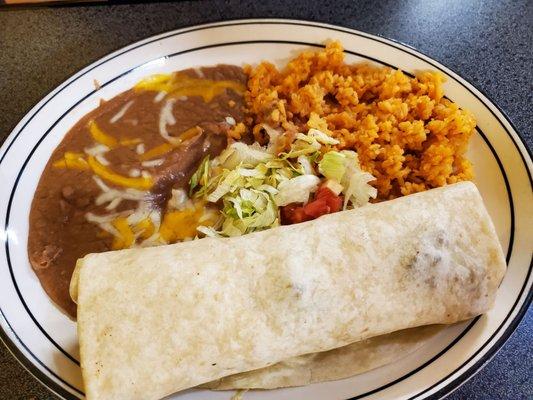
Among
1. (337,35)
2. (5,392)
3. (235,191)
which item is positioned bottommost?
(5,392)

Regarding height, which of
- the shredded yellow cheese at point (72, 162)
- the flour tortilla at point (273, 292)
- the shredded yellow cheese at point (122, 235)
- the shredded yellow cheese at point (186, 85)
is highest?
the shredded yellow cheese at point (186, 85)

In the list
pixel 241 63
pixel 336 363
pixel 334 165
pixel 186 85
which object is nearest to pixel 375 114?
pixel 334 165

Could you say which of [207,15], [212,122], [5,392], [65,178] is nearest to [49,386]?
[5,392]

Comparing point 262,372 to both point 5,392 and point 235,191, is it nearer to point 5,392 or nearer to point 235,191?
point 235,191

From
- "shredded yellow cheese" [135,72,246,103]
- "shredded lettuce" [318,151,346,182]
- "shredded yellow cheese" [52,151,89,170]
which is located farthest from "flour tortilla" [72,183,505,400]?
"shredded yellow cheese" [135,72,246,103]

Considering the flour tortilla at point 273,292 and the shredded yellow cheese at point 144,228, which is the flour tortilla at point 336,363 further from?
the shredded yellow cheese at point 144,228

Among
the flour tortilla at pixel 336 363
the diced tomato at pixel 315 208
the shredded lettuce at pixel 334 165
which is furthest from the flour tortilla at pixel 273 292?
the shredded lettuce at pixel 334 165
